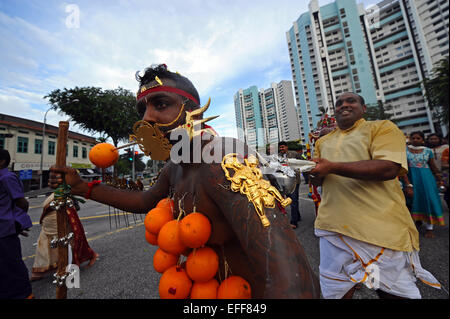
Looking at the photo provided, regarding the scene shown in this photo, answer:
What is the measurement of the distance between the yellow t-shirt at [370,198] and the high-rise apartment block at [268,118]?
18.2 inches

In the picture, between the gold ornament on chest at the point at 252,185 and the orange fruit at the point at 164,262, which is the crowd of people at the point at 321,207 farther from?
the orange fruit at the point at 164,262

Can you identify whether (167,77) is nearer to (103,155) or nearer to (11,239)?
(103,155)

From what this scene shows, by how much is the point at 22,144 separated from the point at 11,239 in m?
26.6

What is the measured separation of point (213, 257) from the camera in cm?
99

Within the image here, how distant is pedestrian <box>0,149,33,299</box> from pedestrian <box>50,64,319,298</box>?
2042mm

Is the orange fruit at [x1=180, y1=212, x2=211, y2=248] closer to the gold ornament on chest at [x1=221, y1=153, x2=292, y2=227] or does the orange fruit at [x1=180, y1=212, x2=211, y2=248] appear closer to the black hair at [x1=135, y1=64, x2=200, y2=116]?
the gold ornament on chest at [x1=221, y1=153, x2=292, y2=227]

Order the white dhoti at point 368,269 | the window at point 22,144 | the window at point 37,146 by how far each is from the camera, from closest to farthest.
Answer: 1. the white dhoti at point 368,269
2. the window at point 22,144
3. the window at point 37,146

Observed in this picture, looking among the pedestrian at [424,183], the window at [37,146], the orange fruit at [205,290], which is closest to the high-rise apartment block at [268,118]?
the orange fruit at [205,290]

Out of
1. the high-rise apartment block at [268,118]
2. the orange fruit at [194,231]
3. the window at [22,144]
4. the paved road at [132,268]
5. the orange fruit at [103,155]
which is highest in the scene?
the window at [22,144]

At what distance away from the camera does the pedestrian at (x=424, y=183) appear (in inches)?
135

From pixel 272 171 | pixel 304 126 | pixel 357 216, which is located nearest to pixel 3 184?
pixel 272 171

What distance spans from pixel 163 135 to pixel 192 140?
0.22 meters

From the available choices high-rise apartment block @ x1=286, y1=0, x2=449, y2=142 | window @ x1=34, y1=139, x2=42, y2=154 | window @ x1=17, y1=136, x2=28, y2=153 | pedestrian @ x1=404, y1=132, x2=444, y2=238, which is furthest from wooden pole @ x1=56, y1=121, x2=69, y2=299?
high-rise apartment block @ x1=286, y1=0, x2=449, y2=142
